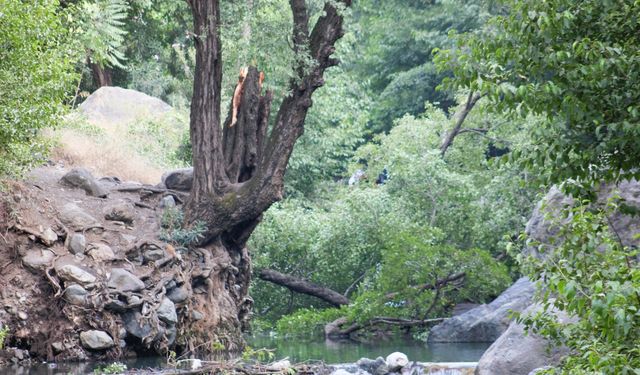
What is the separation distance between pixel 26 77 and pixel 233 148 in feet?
19.1

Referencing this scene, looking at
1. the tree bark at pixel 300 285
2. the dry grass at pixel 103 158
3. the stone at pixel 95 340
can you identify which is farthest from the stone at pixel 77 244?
the tree bark at pixel 300 285

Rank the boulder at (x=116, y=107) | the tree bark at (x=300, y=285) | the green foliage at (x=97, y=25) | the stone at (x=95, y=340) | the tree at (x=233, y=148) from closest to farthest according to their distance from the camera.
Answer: the stone at (x=95, y=340) → the tree at (x=233, y=148) → the green foliage at (x=97, y=25) → the tree bark at (x=300, y=285) → the boulder at (x=116, y=107)

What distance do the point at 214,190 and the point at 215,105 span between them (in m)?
1.59

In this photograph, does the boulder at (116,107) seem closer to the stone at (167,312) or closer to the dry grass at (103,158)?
the dry grass at (103,158)

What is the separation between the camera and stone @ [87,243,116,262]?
51.1ft

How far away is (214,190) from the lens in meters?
17.2

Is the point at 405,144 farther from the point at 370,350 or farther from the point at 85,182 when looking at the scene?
the point at 85,182

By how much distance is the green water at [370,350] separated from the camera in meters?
15.3

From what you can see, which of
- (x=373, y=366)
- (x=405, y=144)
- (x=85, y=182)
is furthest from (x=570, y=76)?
(x=405, y=144)

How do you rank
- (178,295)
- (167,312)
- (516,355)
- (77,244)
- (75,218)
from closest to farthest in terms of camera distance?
1. (516,355)
2. (167,312)
3. (77,244)
4. (178,295)
5. (75,218)

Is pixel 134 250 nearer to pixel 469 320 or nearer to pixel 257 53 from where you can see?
pixel 257 53

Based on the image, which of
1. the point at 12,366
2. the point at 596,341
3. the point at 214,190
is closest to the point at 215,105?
the point at 214,190

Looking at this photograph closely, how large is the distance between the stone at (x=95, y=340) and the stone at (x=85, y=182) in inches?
149

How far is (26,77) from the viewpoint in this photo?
1279cm
